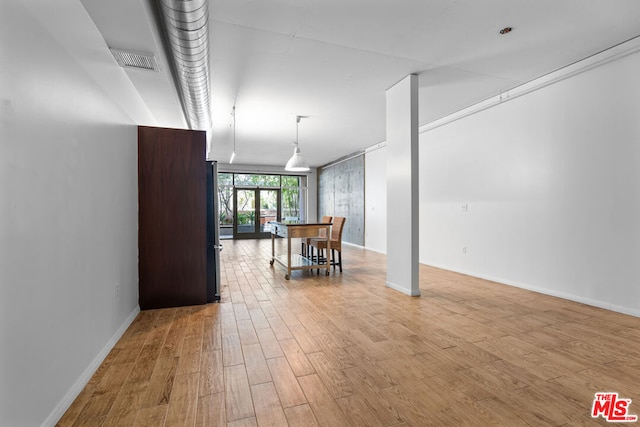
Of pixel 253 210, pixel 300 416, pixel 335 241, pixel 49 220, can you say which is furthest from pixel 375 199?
pixel 49 220

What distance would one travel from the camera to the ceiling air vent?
2.68 metres

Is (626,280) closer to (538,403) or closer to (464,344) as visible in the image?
(464,344)

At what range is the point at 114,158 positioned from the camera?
8.85 ft

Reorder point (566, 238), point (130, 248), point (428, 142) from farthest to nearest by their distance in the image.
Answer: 1. point (428, 142)
2. point (566, 238)
3. point (130, 248)

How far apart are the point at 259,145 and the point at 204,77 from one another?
520 cm

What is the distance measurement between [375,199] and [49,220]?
7.40 meters

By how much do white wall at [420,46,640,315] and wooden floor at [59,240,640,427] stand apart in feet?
1.62

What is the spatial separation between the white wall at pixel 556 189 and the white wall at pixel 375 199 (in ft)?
7.66

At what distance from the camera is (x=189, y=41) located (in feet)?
7.97

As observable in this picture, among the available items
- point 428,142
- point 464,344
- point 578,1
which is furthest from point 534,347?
point 428,142

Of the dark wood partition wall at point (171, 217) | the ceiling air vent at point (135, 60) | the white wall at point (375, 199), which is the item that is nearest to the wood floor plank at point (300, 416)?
the dark wood partition wall at point (171, 217)

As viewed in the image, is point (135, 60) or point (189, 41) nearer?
point (189, 41)

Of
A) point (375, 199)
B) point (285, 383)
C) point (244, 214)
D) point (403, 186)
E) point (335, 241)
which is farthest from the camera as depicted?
point (244, 214)

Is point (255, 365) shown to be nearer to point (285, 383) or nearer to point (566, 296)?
point (285, 383)
